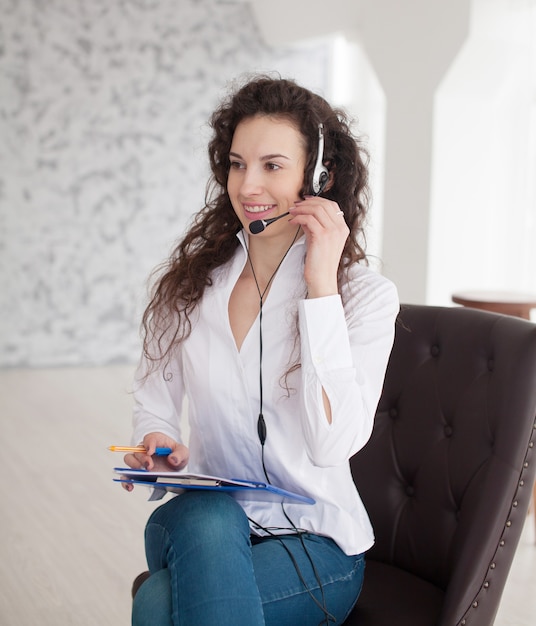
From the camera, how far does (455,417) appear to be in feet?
5.20

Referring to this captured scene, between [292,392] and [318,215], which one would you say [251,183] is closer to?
[318,215]

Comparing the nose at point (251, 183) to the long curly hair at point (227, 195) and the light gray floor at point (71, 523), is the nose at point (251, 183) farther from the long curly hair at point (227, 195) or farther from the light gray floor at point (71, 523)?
the light gray floor at point (71, 523)

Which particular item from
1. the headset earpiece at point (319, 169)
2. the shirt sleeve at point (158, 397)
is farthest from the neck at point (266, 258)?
the shirt sleeve at point (158, 397)

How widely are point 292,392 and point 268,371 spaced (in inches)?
2.4

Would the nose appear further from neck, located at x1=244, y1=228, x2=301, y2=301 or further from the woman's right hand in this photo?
the woman's right hand

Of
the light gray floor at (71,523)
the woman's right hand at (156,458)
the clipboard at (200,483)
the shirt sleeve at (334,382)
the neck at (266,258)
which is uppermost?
the neck at (266,258)

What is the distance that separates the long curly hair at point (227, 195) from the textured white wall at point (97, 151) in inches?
153

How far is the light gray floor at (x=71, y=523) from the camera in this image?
248cm

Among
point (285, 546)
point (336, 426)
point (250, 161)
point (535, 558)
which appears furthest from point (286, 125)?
point (535, 558)

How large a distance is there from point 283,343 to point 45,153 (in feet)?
14.0

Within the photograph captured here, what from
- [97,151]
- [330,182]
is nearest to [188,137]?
[97,151]

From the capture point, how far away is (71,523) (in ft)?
10.1

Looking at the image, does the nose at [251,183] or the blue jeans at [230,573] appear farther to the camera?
the nose at [251,183]

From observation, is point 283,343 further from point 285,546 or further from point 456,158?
point 456,158
